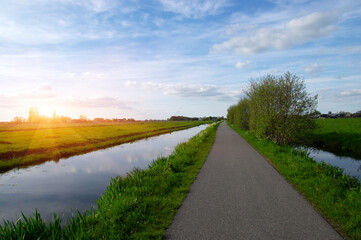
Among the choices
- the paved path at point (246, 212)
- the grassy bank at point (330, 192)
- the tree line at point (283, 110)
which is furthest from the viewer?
the tree line at point (283, 110)

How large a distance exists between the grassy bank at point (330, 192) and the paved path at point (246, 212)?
30 cm

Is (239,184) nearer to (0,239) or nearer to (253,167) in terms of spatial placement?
(253,167)

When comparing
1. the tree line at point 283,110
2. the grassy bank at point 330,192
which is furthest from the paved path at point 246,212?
the tree line at point 283,110

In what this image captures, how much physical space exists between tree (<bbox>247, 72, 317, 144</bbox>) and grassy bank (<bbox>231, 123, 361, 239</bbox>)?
6598 mm

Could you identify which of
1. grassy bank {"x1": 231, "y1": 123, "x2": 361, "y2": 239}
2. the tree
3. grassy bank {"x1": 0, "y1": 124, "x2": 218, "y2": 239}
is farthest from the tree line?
grassy bank {"x1": 0, "y1": 124, "x2": 218, "y2": 239}

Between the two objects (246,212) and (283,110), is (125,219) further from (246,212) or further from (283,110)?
(283,110)

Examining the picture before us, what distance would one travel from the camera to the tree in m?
16.5

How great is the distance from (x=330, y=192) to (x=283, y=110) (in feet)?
36.8

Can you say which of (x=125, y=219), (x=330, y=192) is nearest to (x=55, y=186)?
(x=125, y=219)

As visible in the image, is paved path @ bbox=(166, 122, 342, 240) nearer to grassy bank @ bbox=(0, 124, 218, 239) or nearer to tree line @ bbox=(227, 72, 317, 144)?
grassy bank @ bbox=(0, 124, 218, 239)

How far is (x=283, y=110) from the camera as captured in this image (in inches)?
675

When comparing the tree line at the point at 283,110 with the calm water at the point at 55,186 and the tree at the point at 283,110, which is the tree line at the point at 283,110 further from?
the calm water at the point at 55,186

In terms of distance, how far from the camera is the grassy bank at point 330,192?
513cm

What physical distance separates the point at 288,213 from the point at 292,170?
4.63 meters
